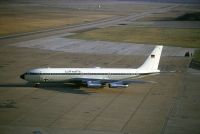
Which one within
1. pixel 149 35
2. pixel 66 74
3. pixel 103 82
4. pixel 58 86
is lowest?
pixel 58 86

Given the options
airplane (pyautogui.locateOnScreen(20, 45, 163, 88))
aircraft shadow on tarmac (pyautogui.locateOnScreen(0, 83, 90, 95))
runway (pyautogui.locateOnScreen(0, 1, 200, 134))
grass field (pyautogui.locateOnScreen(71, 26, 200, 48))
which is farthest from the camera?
grass field (pyautogui.locateOnScreen(71, 26, 200, 48))

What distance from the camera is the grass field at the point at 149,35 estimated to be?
143 metres

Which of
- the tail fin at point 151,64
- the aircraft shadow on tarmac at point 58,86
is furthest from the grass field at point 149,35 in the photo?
the aircraft shadow on tarmac at point 58,86

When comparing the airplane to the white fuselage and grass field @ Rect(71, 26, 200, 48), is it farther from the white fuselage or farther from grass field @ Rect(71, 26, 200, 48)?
grass field @ Rect(71, 26, 200, 48)

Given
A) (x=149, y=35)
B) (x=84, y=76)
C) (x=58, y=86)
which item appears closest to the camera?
(x=84, y=76)

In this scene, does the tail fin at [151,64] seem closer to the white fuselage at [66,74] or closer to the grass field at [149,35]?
the white fuselage at [66,74]

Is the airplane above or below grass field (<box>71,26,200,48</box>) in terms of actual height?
below

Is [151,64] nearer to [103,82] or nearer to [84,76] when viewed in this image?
[103,82]

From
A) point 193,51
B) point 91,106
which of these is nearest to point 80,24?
point 193,51

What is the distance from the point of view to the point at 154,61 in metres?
80.0

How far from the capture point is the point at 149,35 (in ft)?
513

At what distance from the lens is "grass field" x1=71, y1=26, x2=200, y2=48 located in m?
143

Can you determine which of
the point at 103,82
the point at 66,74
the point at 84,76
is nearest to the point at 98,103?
the point at 103,82

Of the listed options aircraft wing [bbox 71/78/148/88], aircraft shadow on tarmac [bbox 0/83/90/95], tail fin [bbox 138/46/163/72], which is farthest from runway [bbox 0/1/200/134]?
tail fin [bbox 138/46/163/72]
